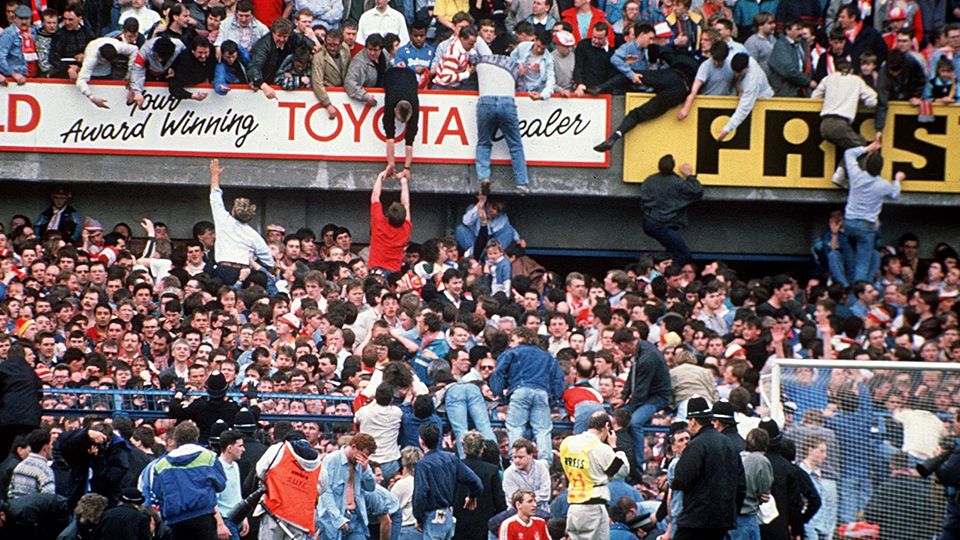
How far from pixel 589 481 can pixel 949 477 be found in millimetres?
2998

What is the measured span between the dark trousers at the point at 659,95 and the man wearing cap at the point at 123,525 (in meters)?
10.8

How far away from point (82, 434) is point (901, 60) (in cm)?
1260

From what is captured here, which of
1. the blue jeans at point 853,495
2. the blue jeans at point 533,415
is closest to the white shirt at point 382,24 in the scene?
the blue jeans at point 533,415

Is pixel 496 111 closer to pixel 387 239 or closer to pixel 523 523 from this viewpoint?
pixel 387 239

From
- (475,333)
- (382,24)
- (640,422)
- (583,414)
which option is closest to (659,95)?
(382,24)

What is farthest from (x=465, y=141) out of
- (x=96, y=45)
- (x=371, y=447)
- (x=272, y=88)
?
(x=371, y=447)

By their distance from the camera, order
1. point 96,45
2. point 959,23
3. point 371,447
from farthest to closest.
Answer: point 959,23
point 96,45
point 371,447

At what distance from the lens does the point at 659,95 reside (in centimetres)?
2416

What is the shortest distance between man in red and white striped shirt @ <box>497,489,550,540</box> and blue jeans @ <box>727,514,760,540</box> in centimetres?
156

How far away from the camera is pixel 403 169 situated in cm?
2427

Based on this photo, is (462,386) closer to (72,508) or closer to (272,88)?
(72,508)

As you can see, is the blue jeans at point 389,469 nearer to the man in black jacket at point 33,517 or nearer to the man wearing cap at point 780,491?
the man in black jacket at point 33,517

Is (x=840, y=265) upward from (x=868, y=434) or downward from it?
upward

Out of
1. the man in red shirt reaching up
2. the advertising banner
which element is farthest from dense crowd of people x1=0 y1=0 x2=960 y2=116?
the man in red shirt reaching up
